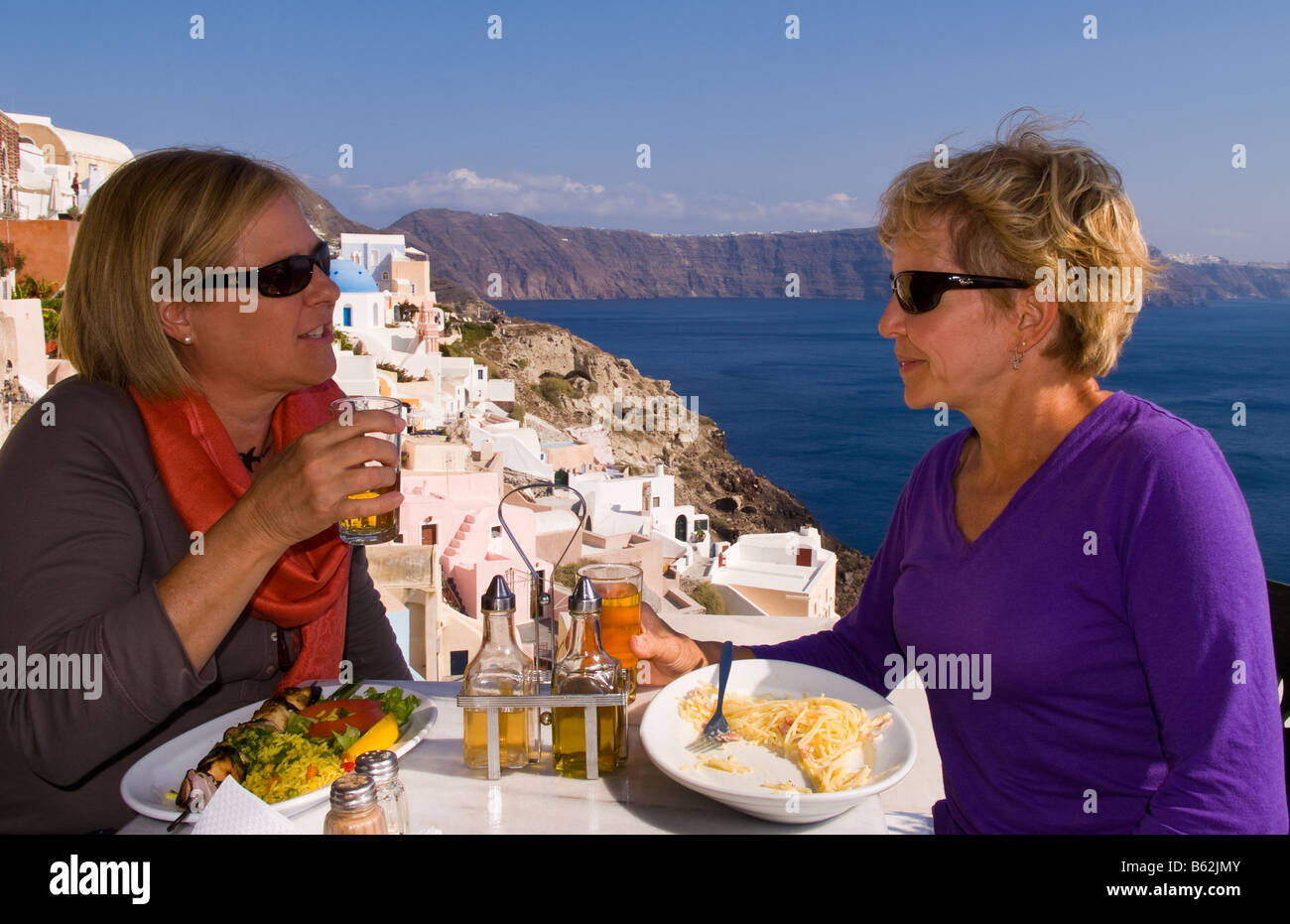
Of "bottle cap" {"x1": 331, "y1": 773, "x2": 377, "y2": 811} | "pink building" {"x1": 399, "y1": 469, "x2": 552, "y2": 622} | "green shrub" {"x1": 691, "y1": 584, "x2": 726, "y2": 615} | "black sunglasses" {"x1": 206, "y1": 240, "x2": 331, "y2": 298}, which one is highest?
"black sunglasses" {"x1": 206, "y1": 240, "x2": 331, "y2": 298}

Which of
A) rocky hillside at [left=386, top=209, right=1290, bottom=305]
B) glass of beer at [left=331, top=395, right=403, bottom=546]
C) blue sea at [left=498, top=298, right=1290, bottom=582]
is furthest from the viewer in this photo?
rocky hillside at [left=386, top=209, right=1290, bottom=305]

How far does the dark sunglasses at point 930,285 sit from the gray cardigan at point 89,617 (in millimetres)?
1395

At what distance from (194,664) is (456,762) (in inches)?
17.2

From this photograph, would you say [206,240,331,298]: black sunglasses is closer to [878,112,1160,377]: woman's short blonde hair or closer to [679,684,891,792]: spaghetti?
[679,684,891,792]: spaghetti

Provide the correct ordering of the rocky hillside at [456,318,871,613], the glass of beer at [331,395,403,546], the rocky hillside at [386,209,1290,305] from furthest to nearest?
the rocky hillside at [386,209,1290,305]
the rocky hillside at [456,318,871,613]
the glass of beer at [331,395,403,546]

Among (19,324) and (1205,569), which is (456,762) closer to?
(1205,569)

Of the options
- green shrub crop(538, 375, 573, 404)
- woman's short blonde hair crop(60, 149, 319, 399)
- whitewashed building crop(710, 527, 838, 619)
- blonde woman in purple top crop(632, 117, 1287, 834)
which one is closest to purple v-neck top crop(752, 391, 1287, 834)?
blonde woman in purple top crop(632, 117, 1287, 834)

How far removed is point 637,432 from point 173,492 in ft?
223

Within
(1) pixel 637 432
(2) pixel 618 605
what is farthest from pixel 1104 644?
(1) pixel 637 432

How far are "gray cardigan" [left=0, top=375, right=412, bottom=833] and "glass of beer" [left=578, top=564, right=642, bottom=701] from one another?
0.63m

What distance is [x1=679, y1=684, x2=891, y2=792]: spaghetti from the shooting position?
1486mm

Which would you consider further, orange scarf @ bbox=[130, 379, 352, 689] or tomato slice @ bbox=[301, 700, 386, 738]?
orange scarf @ bbox=[130, 379, 352, 689]

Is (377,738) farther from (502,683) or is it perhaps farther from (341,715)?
(502,683)

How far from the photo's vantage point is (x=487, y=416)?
37062 millimetres
